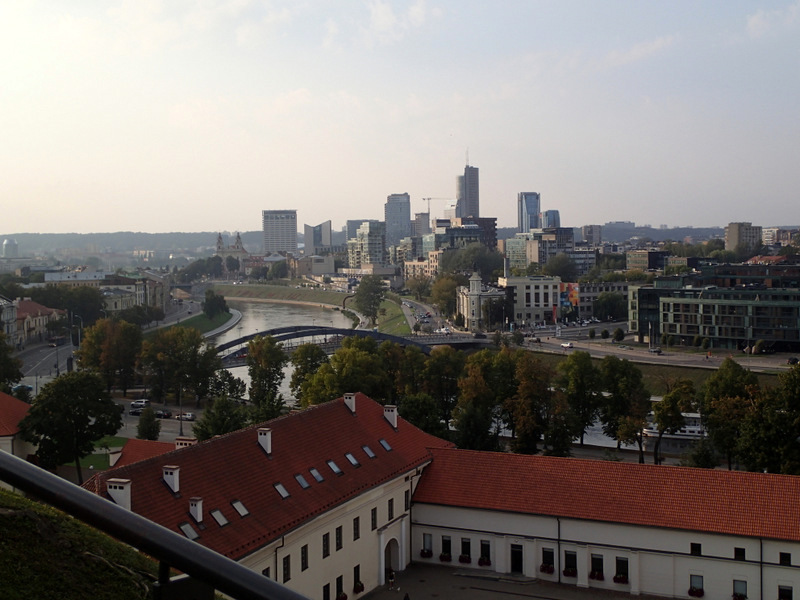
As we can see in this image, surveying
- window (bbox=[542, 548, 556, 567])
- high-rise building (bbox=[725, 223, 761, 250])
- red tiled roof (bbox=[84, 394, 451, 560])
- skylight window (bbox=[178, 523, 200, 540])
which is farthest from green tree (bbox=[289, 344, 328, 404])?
high-rise building (bbox=[725, 223, 761, 250])

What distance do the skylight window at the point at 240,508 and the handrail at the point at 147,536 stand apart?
9370 mm

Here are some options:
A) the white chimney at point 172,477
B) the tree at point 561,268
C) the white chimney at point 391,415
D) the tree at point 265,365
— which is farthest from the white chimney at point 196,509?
the tree at point 561,268

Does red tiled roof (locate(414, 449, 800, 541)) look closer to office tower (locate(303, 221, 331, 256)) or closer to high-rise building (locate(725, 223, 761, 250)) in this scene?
high-rise building (locate(725, 223, 761, 250))

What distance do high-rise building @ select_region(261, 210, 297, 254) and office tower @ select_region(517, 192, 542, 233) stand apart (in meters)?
45.9

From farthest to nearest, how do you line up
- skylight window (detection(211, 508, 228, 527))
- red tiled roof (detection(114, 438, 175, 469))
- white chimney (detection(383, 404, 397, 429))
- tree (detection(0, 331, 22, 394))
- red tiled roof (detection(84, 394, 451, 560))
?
tree (detection(0, 331, 22, 394))
white chimney (detection(383, 404, 397, 429))
red tiled roof (detection(114, 438, 175, 469))
skylight window (detection(211, 508, 228, 527))
red tiled roof (detection(84, 394, 451, 560))

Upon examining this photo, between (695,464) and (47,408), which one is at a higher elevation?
(47,408)

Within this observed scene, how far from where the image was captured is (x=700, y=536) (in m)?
11.9

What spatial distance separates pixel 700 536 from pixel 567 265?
58119 millimetres

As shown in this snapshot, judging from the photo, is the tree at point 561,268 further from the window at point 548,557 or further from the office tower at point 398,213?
the office tower at point 398,213

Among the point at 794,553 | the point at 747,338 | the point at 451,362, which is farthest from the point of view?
the point at 747,338

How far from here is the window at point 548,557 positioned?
1263 cm

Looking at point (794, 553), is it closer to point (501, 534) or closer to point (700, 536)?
point (700, 536)

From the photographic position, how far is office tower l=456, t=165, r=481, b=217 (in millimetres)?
184125

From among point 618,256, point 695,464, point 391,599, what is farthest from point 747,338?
point 618,256
